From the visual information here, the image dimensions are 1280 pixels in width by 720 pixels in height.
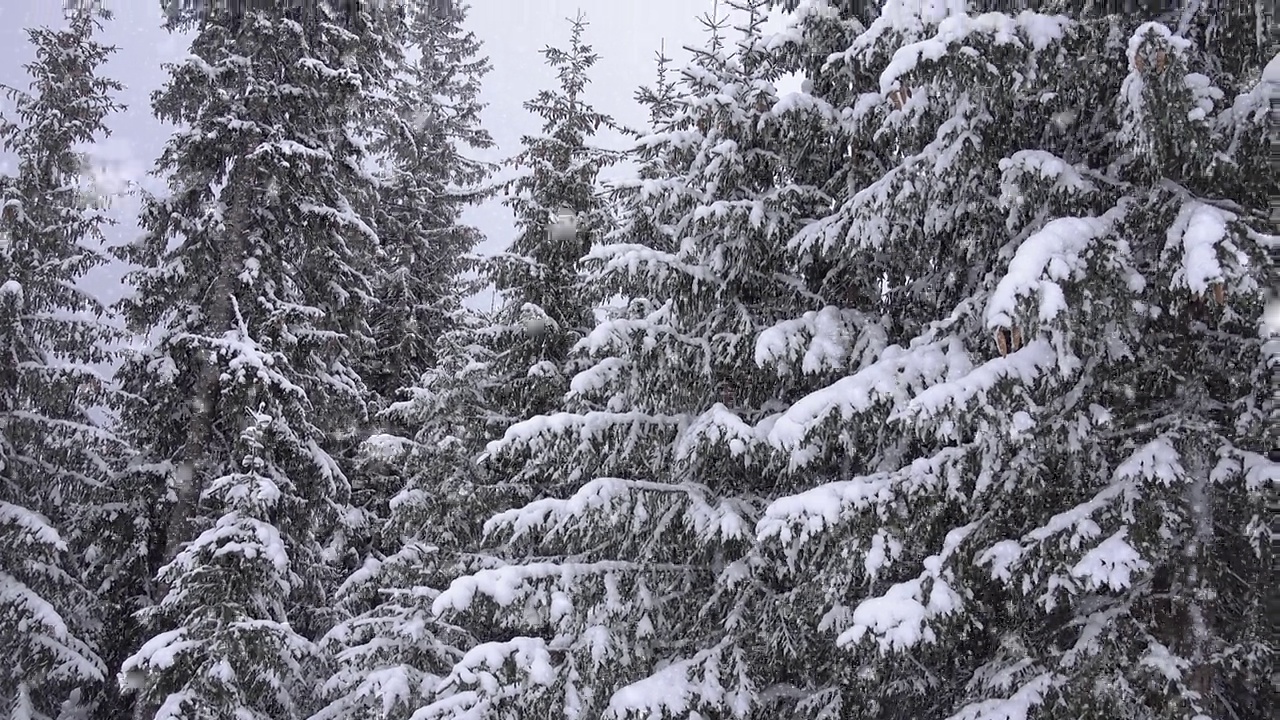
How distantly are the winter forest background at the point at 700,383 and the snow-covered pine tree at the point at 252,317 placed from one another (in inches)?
3.1

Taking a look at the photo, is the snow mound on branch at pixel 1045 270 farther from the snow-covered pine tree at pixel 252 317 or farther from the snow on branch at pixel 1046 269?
the snow-covered pine tree at pixel 252 317

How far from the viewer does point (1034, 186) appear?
6.05m

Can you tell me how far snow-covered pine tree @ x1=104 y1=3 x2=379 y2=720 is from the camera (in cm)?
1148

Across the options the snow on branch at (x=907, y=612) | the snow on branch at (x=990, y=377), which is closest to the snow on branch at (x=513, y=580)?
the snow on branch at (x=907, y=612)

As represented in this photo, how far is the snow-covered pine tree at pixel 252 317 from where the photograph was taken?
37.7ft

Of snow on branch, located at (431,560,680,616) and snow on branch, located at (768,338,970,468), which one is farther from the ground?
snow on branch, located at (768,338,970,468)

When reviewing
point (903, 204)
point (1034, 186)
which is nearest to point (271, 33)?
point (903, 204)

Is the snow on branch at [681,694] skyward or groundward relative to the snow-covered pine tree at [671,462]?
groundward

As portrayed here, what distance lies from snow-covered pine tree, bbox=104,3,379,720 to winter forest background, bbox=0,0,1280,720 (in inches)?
3.1

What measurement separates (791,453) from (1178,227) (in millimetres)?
2981

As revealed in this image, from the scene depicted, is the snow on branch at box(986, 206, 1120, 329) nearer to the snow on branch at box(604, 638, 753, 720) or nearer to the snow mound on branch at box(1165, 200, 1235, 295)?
the snow mound on branch at box(1165, 200, 1235, 295)

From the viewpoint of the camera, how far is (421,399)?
41.3 ft

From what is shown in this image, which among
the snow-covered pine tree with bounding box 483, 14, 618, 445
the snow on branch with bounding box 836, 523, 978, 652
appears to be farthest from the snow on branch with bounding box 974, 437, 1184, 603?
the snow-covered pine tree with bounding box 483, 14, 618, 445

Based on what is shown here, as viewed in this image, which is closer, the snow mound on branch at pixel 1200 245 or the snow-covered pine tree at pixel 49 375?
the snow mound on branch at pixel 1200 245
